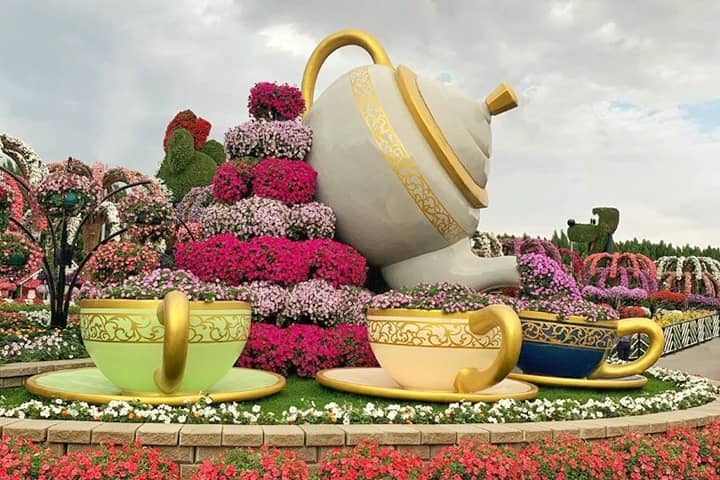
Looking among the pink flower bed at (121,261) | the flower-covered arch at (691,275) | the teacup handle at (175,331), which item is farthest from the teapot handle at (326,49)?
the flower-covered arch at (691,275)

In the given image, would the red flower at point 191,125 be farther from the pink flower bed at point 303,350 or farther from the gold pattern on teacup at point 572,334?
the gold pattern on teacup at point 572,334

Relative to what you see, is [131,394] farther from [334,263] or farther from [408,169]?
[408,169]

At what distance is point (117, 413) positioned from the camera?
4.00m

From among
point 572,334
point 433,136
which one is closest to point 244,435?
point 572,334

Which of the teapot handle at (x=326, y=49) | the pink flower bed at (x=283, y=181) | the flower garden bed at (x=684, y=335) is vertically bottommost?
the flower garden bed at (x=684, y=335)

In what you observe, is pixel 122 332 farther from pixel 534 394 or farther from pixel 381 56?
pixel 381 56

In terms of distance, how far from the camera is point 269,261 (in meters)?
7.12

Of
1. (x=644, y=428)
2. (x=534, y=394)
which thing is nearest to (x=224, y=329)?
(x=534, y=394)

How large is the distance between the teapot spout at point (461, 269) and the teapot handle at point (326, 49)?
2.71 meters

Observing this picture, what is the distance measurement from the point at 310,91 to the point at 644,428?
255 inches

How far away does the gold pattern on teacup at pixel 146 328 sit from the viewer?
4270 mm

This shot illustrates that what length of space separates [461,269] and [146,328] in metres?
4.54

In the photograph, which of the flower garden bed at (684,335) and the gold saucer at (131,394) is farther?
the flower garden bed at (684,335)

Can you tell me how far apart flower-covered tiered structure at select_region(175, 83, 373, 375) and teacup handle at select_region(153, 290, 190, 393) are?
97.8 inches
